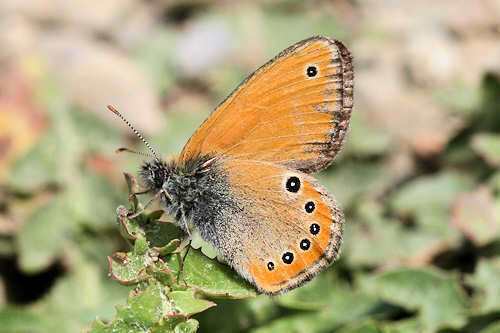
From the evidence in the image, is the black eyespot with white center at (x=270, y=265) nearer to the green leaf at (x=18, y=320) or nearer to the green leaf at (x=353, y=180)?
the green leaf at (x=18, y=320)

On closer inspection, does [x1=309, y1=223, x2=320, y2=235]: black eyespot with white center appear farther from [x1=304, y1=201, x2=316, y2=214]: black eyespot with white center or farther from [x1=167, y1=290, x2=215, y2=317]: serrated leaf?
[x1=167, y1=290, x2=215, y2=317]: serrated leaf

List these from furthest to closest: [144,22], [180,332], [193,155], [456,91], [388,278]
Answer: [144,22], [456,91], [388,278], [193,155], [180,332]

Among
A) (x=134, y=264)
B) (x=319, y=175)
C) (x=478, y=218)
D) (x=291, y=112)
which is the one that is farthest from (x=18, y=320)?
(x=478, y=218)

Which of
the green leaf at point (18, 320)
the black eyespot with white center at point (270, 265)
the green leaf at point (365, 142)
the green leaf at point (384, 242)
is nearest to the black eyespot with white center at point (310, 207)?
the black eyespot with white center at point (270, 265)

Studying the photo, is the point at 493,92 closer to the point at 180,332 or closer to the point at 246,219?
the point at 246,219

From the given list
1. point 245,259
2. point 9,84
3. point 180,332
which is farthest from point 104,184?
point 180,332

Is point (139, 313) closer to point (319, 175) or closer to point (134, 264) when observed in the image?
point (134, 264)
